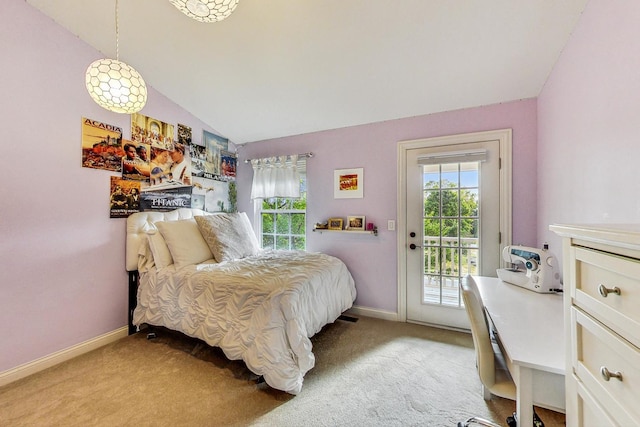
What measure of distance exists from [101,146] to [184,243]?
1.16 meters

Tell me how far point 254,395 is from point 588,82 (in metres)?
2.77

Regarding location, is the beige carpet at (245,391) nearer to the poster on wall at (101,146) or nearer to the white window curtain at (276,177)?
the poster on wall at (101,146)

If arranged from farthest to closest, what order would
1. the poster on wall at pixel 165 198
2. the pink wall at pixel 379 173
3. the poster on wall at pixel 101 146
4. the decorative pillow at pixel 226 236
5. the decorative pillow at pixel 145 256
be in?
the poster on wall at pixel 165 198 → the decorative pillow at pixel 226 236 → the decorative pillow at pixel 145 256 → the pink wall at pixel 379 173 → the poster on wall at pixel 101 146

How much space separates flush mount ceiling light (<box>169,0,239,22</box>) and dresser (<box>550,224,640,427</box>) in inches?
66.2

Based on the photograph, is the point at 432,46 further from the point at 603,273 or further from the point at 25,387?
the point at 25,387

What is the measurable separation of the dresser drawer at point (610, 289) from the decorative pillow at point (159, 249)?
9.24 feet

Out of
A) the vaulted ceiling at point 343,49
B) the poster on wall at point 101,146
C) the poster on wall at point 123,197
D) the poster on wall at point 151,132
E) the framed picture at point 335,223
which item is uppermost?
the vaulted ceiling at point 343,49

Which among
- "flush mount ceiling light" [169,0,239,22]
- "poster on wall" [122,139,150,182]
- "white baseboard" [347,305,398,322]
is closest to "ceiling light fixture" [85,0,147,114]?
"flush mount ceiling light" [169,0,239,22]

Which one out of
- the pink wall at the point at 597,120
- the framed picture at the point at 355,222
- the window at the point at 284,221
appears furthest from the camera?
the window at the point at 284,221

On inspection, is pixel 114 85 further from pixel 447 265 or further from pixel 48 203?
pixel 447 265

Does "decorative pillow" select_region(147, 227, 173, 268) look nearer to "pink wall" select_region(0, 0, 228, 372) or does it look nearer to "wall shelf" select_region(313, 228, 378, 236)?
"pink wall" select_region(0, 0, 228, 372)

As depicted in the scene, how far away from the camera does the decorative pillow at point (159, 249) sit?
8.12 ft

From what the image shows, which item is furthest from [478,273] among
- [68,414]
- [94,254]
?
[94,254]

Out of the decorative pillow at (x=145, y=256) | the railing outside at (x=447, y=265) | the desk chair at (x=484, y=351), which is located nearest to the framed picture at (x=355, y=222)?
the railing outside at (x=447, y=265)
